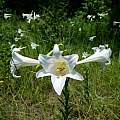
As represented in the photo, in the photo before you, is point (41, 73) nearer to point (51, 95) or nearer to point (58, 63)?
point (58, 63)

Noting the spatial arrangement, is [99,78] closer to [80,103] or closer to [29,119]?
[80,103]

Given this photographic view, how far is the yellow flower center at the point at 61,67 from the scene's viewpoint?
6.78 ft

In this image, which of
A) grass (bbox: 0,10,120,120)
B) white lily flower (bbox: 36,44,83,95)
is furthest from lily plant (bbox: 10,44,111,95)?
grass (bbox: 0,10,120,120)

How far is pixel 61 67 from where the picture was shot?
6.90 ft

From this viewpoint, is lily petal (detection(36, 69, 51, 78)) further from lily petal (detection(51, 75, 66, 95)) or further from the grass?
the grass

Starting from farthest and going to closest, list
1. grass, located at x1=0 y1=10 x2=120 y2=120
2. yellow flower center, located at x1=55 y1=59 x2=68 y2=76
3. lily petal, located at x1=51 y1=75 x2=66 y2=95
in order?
grass, located at x1=0 y1=10 x2=120 y2=120 < yellow flower center, located at x1=55 y1=59 x2=68 y2=76 < lily petal, located at x1=51 y1=75 x2=66 y2=95

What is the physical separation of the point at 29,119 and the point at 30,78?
0.80 m

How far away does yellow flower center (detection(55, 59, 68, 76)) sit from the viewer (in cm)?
207

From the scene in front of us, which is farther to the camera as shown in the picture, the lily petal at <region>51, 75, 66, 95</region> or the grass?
the grass

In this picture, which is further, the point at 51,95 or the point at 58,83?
the point at 51,95

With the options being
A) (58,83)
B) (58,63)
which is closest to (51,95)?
(58,63)

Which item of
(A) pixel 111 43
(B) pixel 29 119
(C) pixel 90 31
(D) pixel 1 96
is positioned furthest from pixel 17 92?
(C) pixel 90 31

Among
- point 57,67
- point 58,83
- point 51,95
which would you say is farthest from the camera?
point 51,95

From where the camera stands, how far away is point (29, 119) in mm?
3418
